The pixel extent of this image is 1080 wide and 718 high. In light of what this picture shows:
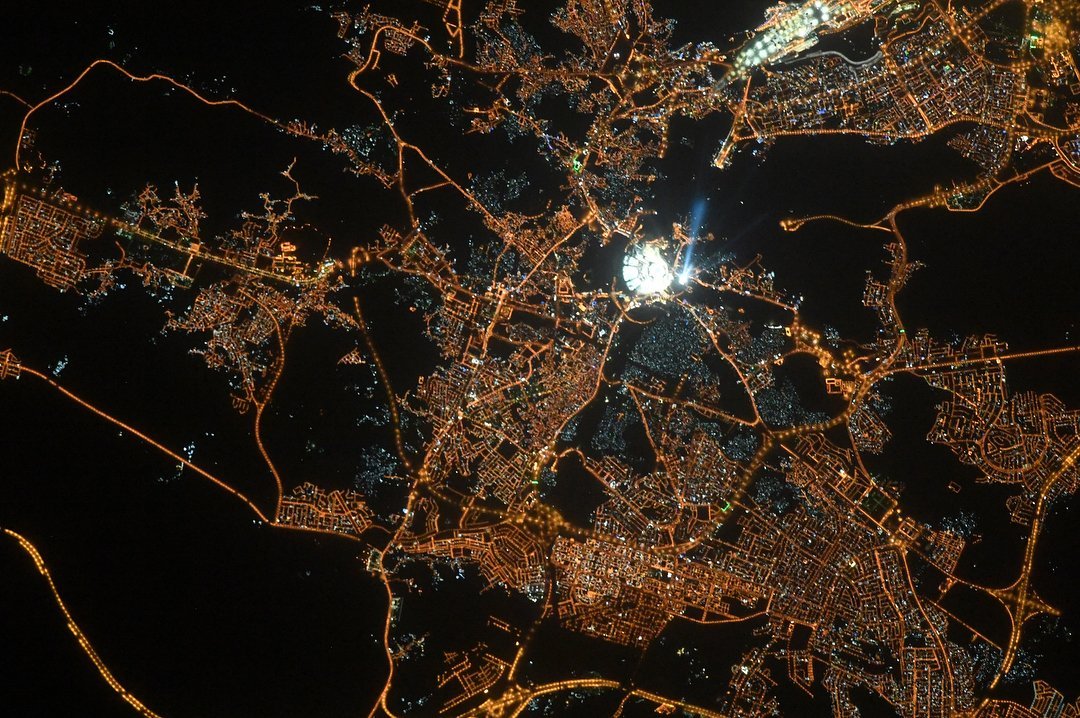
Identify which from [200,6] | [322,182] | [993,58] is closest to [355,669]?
[322,182]

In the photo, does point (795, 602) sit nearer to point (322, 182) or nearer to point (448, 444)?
point (448, 444)

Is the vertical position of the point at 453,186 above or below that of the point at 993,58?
below

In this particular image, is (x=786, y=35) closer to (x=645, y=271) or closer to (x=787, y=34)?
(x=787, y=34)

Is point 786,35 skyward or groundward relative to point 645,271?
skyward

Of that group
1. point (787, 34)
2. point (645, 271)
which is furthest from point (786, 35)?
point (645, 271)

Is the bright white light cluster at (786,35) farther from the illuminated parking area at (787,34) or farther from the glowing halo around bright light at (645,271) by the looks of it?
the glowing halo around bright light at (645,271)

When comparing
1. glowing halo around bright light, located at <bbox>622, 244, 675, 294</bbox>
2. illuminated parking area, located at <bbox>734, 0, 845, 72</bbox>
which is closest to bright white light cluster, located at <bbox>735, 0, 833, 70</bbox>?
illuminated parking area, located at <bbox>734, 0, 845, 72</bbox>

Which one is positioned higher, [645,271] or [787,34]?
[787,34]

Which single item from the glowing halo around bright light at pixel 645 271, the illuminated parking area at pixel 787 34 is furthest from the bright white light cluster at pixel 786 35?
the glowing halo around bright light at pixel 645 271
